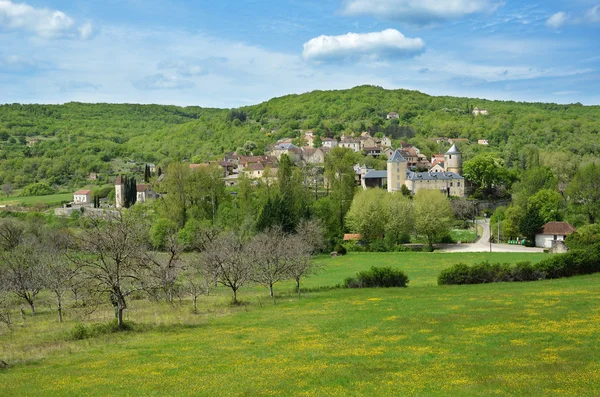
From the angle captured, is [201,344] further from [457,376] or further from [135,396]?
[457,376]

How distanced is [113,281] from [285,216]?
43142 millimetres

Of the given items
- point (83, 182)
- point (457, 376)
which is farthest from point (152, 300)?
point (83, 182)

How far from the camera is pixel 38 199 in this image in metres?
124

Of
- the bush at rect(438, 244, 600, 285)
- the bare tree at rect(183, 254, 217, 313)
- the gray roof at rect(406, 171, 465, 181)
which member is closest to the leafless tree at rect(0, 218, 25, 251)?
the bare tree at rect(183, 254, 217, 313)

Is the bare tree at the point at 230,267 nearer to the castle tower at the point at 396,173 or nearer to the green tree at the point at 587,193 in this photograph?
the green tree at the point at 587,193

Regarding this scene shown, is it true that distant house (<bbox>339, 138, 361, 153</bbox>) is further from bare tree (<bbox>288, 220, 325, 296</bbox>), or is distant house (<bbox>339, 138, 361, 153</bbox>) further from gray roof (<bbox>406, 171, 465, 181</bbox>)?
bare tree (<bbox>288, 220, 325, 296</bbox>)

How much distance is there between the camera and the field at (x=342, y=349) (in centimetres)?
1888

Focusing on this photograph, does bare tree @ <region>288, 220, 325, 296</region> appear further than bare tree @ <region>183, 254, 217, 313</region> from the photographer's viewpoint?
Yes

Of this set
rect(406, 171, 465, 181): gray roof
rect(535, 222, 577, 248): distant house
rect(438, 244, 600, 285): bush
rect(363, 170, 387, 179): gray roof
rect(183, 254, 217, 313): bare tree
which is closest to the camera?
rect(183, 254, 217, 313): bare tree

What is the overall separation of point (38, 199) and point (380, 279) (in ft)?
337

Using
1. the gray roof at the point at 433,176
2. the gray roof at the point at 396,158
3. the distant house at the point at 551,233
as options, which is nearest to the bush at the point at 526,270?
the distant house at the point at 551,233

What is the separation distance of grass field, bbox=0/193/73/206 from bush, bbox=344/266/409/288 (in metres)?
91.5

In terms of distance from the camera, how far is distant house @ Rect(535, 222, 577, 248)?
7200cm

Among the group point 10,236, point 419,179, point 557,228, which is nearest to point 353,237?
point 557,228
